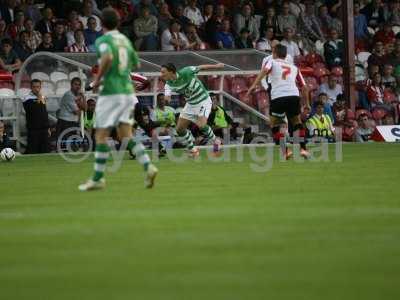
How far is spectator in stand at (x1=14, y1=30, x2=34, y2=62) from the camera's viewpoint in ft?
93.7

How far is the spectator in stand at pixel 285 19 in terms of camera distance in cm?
3369

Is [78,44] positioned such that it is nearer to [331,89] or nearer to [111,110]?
[331,89]

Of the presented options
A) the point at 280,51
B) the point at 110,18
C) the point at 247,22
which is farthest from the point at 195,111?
the point at 247,22

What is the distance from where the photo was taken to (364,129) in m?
31.1

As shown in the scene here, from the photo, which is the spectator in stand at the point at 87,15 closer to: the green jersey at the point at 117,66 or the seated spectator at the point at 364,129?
the seated spectator at the point at 364,129

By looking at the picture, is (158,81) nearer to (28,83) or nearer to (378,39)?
(28,83)

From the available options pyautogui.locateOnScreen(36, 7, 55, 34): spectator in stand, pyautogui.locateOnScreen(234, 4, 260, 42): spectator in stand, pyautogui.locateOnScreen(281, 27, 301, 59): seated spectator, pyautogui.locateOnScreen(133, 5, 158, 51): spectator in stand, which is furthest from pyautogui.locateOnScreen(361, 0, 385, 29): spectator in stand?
pyautogui.locateOnScreen(36, 7, 55, 34): spectator in stand

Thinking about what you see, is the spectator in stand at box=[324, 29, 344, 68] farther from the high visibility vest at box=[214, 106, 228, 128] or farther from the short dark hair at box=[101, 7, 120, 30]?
the short dark hair at box=[101, 7, 120, 30]

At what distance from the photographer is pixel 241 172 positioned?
19.2m

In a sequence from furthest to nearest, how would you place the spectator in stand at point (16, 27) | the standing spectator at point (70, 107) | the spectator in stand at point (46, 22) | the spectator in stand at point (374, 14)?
1. the spectator in stand at point (374, 14)
2. the spectator in stand at point (46, 22)
3. the spectator in stand at point (16, 27)
4. the standing spectator at point (70, 107)

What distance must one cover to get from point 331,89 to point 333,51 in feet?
6.36

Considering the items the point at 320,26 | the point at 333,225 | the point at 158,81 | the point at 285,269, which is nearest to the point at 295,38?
the point at 320,26

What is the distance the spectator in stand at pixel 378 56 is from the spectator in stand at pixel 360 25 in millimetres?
1258

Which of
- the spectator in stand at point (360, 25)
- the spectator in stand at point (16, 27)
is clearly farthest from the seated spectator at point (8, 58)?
the spectator in stand at point (360, 25)
